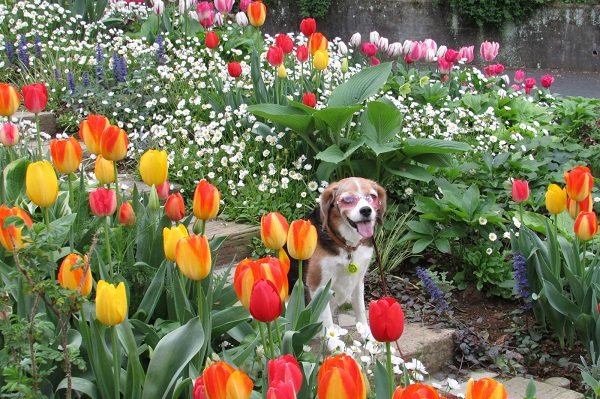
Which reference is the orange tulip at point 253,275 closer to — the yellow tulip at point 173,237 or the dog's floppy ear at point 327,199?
the yellow tulip at point 173,237

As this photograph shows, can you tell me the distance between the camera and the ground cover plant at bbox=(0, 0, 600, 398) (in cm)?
221

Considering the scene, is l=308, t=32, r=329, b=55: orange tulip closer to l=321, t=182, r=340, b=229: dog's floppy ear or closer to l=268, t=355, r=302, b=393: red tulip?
l=321, t=182, r=340, b=229: dog's floppy ear

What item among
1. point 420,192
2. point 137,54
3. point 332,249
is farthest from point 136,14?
point 332,249

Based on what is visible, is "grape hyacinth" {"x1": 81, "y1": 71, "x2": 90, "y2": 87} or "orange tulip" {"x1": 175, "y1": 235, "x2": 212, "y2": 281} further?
"grape hyacinth" {"x1": 81, "y1": 71, "x2": 90, "y2": 87}

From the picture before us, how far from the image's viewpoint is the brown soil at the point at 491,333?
3.96 meters

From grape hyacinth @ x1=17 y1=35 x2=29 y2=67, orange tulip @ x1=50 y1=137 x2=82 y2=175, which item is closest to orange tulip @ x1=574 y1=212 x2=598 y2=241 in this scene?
orange tulip @ x1=50 y1=137 x2=82 y2=175

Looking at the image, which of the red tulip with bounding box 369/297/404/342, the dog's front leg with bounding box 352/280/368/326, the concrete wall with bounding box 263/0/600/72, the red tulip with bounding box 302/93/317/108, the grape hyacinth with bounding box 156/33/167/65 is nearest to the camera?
the red tulip with bounding box 369/297/404/342

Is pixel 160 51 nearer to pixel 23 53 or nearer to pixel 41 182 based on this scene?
pixel 23 53

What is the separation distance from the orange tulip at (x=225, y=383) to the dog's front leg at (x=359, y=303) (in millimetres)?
2481

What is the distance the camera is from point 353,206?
370 cm

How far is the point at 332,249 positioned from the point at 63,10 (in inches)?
199

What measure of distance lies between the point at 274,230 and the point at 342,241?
156 cm

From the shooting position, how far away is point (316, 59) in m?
5.33

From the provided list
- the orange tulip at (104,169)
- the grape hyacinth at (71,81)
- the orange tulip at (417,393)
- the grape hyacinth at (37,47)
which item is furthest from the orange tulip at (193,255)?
the grape hyacinth at (37,47)
